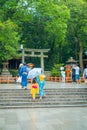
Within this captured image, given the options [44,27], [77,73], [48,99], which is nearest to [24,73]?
[48,99]

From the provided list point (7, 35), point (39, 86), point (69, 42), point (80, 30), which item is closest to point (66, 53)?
point (69, 42)

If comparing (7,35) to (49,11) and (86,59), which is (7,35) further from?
(86,59)

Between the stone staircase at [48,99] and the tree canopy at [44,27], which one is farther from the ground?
the tree canopy at [44,27]

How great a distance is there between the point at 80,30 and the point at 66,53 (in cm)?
496

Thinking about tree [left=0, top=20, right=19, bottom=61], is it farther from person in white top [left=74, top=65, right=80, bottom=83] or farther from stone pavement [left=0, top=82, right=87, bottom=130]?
stone pavement [left=0, top=82, right=87, bottom=130]

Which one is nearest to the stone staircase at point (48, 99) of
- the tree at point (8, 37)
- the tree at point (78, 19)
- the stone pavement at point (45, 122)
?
the stone pavement at point (45, 122)

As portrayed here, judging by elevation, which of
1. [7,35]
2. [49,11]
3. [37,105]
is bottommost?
[37,105]

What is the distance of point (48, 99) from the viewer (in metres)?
17.4

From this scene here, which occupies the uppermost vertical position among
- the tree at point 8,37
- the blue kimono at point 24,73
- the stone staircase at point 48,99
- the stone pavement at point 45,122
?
the tree at point 8,37

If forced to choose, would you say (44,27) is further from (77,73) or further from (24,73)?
(24,73)

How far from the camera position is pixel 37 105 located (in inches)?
653

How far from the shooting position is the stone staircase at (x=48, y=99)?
1667 cm

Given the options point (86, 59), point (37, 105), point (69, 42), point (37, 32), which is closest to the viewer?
point (37, 105)

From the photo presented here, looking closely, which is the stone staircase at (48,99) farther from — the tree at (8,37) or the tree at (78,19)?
the tree at (78,19)
